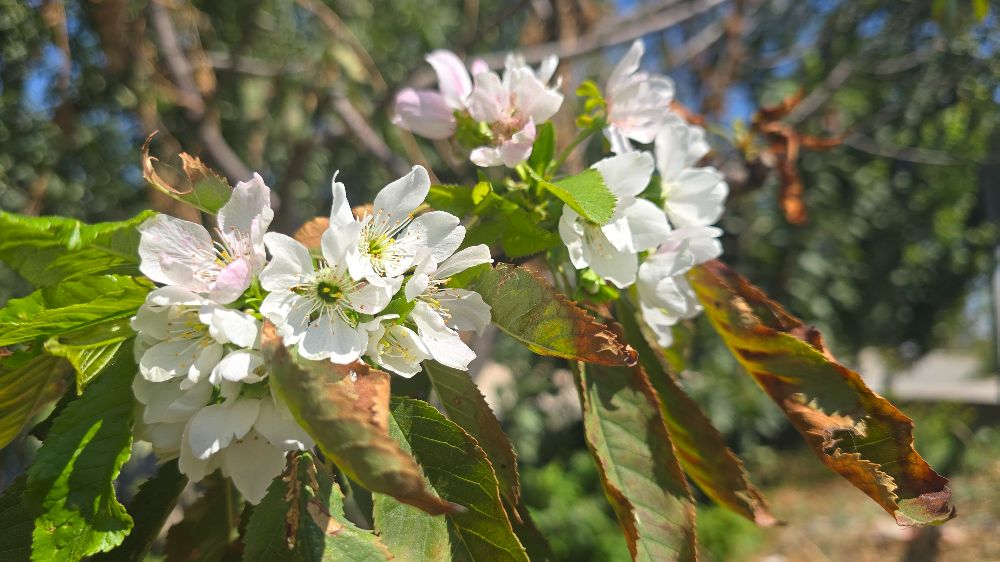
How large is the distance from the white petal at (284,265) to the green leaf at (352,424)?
61 mm

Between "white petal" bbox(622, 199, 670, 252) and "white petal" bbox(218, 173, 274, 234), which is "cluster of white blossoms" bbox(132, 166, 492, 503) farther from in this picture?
"white petal" bbox(622, 199, 670, 252)

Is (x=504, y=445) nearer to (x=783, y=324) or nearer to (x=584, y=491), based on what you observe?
(x=783, y=324)

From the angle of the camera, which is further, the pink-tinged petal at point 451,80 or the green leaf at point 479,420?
the pink-tinged petal at point 451,80

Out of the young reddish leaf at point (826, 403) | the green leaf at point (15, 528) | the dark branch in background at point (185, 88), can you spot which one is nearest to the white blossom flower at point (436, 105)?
the young reddish leaf at point (826, 403)

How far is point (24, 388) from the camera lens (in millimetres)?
596

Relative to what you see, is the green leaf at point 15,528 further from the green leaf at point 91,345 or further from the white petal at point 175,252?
the white petal at point 175,252

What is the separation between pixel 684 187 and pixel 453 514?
0.46 m

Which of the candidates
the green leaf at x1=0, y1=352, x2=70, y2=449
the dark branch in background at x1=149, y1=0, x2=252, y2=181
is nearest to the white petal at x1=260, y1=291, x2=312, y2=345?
the green leaf at x1=0, y1=352, x2=70, y2=449

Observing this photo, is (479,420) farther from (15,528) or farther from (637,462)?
(15,528)

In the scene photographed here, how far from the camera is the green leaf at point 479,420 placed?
614mm

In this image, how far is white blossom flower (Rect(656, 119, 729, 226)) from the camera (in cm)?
79

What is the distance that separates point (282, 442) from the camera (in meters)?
0.51

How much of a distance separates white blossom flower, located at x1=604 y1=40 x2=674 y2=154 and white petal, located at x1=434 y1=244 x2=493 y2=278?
28 cm

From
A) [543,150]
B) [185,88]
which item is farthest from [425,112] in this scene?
[185,88]
